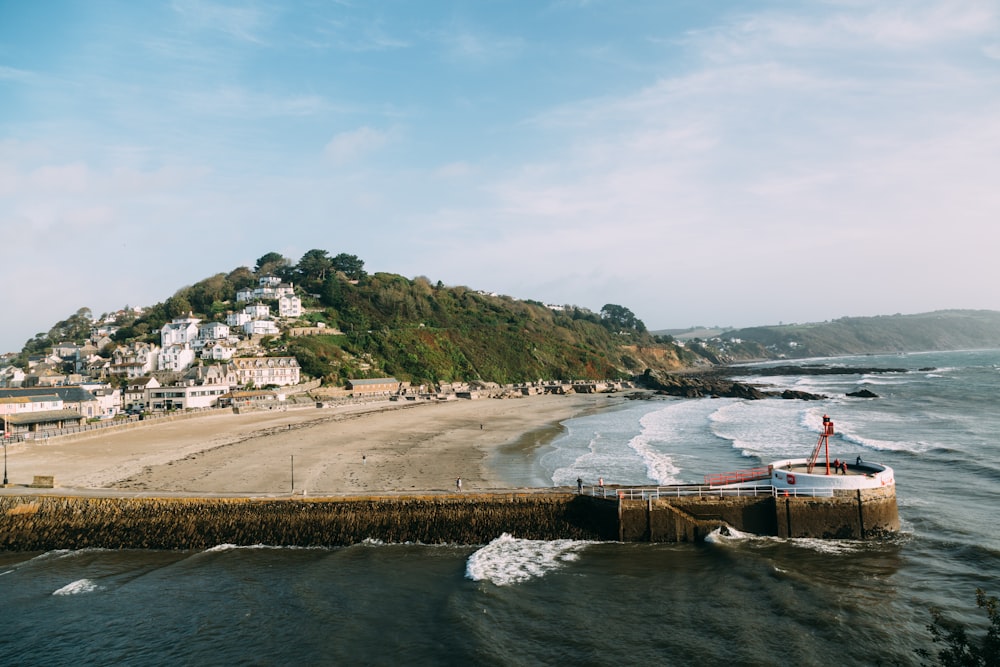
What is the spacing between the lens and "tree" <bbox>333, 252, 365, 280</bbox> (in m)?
141

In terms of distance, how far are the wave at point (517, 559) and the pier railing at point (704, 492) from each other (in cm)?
252

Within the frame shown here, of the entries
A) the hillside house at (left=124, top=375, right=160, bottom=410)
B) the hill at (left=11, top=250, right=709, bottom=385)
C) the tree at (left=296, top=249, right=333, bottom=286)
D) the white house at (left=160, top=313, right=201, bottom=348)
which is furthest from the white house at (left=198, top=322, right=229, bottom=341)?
the tree at (left=296, top=249, right=333, bottom=286)

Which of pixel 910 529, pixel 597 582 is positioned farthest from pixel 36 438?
pixel 910 529

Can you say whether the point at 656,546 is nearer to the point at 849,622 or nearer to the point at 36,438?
the point at 849,622

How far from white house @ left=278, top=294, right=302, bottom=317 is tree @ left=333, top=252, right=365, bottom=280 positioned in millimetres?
25366

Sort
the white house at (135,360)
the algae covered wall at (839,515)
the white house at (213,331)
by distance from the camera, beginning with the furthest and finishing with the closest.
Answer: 1. the white house at (213,331)
2. the white house at (135,360)
3. the algae covered wall at (839,515)

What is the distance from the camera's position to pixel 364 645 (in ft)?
53.9

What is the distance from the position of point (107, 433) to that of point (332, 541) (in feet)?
110

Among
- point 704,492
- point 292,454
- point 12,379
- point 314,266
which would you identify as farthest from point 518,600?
point 314,266

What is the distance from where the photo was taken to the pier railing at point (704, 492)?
78.3 ft

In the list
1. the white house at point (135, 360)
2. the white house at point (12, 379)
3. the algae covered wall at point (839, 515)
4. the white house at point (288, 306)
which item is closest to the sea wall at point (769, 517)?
the algae covered wall at point (839, 515)

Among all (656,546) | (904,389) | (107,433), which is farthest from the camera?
(904,389)

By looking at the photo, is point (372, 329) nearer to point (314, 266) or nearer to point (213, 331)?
point (213, 331)

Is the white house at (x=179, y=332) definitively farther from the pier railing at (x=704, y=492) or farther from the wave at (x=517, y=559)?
the pier railing at (x=704, y=492)
